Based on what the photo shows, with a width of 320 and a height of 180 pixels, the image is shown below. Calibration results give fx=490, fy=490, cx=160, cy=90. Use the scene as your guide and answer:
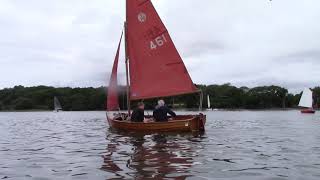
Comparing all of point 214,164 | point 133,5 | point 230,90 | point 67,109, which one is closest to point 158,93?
point 133,5

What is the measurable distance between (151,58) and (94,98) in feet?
364

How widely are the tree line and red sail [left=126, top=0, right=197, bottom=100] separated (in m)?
109

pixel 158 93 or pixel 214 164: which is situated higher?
pixel 158 93

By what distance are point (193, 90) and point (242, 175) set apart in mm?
15109

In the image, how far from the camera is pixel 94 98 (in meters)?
136

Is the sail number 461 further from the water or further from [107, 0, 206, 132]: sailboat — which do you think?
the water

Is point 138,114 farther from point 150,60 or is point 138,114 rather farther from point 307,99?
point 307,99

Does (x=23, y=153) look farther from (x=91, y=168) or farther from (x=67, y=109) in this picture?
(x=67, y=109)

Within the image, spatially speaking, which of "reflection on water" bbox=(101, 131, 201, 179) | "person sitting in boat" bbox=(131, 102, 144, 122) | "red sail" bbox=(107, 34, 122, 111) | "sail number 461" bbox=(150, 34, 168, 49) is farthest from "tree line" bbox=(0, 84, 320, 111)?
"reflection on water" bbox=(101, 131, 201, 179)

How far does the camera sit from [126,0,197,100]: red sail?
2617cm

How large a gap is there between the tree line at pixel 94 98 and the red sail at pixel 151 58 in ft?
356

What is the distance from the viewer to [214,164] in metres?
12.9

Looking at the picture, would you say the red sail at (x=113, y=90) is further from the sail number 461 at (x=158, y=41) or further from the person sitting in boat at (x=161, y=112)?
the person sitting in boat at (x=161, y=112)

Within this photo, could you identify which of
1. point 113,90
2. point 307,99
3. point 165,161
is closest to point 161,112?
point 113,90
